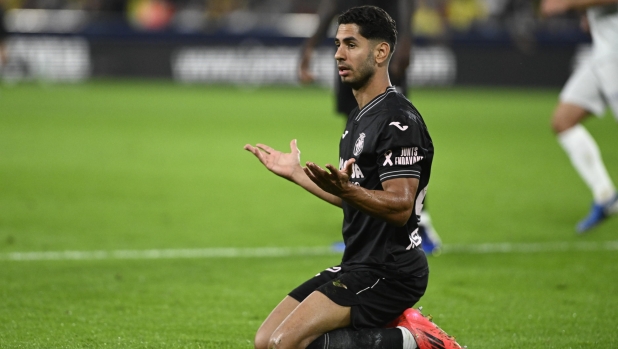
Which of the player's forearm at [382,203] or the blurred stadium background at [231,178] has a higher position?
the player's forearm at [382,203]

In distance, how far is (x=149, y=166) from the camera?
1264cm

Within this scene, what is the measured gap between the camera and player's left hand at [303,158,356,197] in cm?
371

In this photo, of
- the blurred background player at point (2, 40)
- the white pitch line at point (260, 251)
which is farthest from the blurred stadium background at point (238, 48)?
the white pitch line at point (260, 251)

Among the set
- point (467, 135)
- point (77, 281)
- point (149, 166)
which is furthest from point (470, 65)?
point (77, 281)

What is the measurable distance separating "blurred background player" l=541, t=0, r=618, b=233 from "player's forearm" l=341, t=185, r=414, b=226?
14.1 feet

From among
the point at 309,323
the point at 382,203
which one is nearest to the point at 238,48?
the point at 309,323

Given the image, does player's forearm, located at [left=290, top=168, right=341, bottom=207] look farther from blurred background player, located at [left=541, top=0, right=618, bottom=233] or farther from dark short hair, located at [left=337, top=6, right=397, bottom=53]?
blurred background player, located at [left=541, top=0, right=618, bottom=233]

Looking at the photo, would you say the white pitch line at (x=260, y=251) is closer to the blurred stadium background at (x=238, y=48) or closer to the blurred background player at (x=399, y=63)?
the blurred background player at (x=399, y=63)

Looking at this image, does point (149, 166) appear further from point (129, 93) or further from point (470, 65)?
point (470, 65)

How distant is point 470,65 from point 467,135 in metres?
9.30

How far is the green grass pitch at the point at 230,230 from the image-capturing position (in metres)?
5.46

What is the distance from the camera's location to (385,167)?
4.08m

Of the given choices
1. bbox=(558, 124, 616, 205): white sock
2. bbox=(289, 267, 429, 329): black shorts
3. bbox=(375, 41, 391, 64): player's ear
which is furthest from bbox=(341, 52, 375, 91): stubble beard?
bbox=(558, 124, 616, 205): white sock

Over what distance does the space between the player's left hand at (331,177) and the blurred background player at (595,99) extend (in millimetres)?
4509
